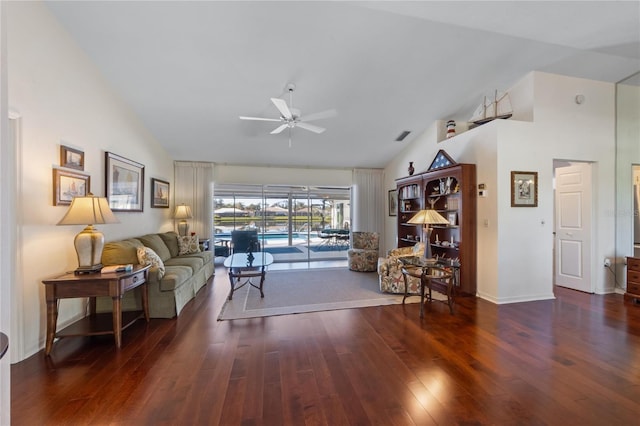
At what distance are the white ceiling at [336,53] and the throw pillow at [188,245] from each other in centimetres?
208

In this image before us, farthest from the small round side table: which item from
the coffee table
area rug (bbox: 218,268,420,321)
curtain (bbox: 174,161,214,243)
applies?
curtain (bbox: 174,161,214,243)

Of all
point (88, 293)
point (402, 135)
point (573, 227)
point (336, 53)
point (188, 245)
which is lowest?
point (88, 293)

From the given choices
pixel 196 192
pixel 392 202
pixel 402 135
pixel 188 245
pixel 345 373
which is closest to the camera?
pixel 345 373

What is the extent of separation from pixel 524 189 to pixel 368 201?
3.72 meters

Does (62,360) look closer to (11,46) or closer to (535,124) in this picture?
(11,46)

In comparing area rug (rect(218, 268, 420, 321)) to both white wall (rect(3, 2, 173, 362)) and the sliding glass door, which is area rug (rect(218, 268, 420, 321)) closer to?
white wall (rect(3, 2, 173, 362))

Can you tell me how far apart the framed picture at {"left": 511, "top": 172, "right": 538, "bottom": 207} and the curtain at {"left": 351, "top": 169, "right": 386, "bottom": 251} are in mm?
3618

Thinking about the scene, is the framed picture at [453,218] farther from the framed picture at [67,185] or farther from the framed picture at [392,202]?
the framed picture at [67,185]

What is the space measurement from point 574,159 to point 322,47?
4.22m

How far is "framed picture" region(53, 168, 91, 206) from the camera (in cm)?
273

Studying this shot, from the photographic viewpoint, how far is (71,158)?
297cm

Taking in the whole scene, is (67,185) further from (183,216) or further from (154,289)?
(183,216)

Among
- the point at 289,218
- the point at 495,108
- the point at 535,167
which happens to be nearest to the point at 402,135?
the point at 495,108

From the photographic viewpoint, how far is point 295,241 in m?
7.64
